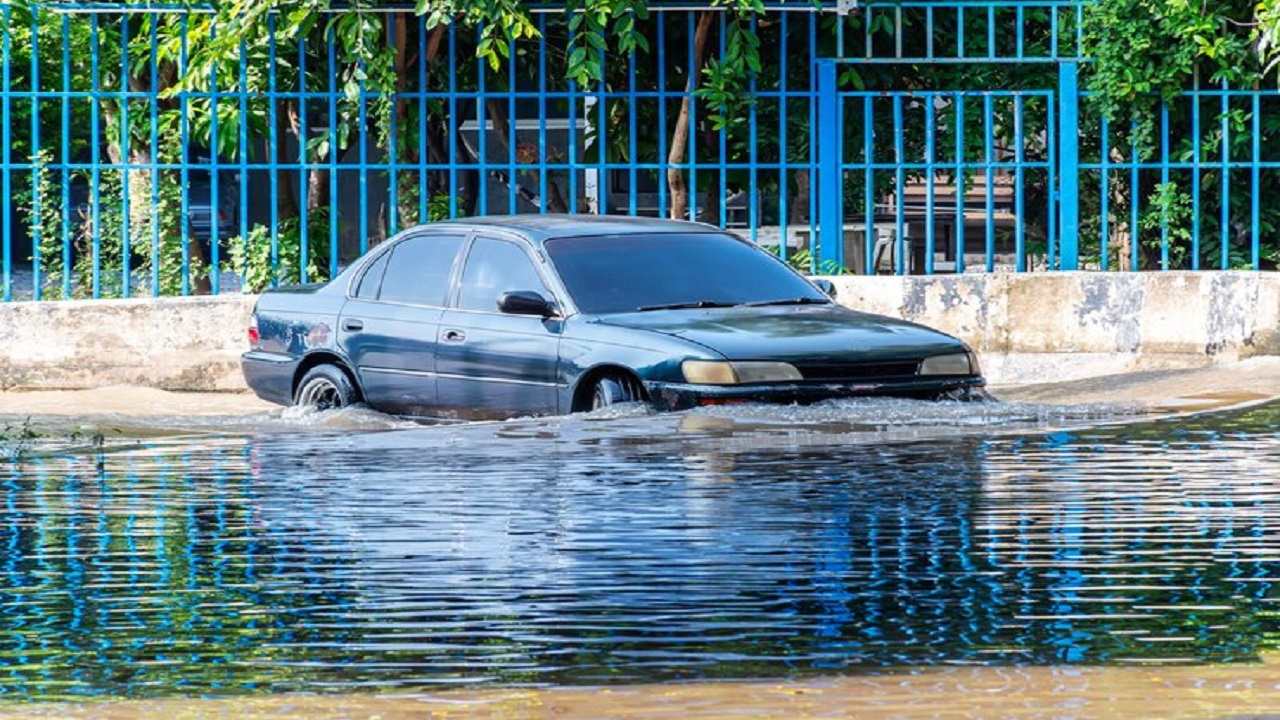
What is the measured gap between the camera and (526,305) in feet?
40.3

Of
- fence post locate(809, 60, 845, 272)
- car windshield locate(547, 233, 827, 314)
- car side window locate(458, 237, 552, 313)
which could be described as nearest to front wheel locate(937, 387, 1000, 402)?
car windshield locate(547, 233, 827, 314)

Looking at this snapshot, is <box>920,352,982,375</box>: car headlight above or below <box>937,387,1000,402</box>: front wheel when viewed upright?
above

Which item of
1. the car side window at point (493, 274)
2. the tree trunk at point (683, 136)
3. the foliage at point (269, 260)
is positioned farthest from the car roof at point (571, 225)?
the foliage at point (269, 260)

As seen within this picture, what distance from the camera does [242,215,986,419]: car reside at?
11625mm

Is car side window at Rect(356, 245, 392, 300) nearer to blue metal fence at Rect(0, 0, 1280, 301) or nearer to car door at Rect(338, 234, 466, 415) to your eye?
car door at Rect(338, 234, 466, 415)

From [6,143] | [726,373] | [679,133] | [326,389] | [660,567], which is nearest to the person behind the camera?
[660,567]

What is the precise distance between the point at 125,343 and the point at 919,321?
201 inches

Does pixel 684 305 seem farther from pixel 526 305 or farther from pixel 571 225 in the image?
pixel 571 225

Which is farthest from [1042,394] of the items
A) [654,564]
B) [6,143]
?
[654,564]

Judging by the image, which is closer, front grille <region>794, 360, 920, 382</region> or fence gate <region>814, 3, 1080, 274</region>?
front grille <region>794, 360, 920, 382</region>

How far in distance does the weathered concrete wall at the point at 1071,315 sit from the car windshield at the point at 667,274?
3056mm

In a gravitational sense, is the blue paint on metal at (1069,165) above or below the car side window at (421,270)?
above

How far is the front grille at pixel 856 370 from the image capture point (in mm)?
11594

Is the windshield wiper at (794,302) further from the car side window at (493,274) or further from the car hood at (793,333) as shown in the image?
the car side window at (493,274)
